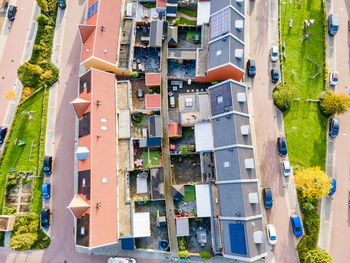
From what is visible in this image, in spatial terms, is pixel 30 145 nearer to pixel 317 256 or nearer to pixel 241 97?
pixel 241 97

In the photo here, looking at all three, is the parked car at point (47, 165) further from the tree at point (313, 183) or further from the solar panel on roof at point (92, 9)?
the tree at point (313, 183)

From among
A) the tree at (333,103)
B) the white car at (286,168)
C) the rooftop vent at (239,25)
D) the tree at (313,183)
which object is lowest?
the tree at (313,183)

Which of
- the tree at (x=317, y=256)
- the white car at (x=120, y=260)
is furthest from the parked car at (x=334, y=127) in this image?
the white car at (x=120, y=260)

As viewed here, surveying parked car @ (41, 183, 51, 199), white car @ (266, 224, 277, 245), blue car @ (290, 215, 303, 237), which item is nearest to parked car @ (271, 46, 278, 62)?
blue car @ (290, 215, 303, 237)

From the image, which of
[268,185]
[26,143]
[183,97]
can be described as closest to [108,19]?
[183,97]

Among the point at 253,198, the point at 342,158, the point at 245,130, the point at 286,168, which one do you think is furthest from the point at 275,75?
the point at 253,198

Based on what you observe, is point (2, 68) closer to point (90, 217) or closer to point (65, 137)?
point (65, 137)
